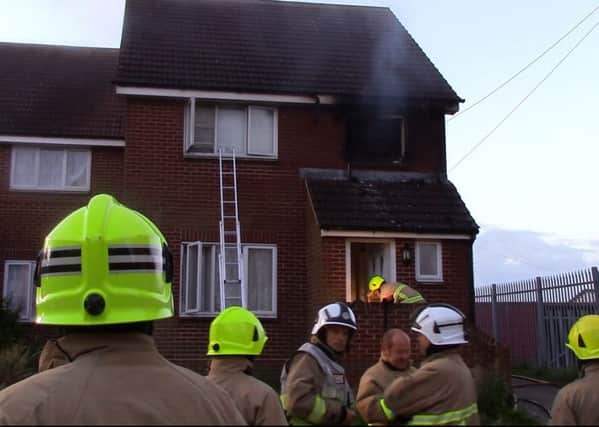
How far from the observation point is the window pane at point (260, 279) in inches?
485

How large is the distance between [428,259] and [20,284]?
791 centimetres

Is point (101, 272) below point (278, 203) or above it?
below

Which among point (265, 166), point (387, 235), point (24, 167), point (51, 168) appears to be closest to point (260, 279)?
point (265, 166)

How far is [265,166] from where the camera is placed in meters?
12.7

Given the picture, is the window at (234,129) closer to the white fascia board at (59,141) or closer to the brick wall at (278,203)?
the brick wall at (278,203)

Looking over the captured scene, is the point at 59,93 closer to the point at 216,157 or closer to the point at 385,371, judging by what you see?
the point at 216,157

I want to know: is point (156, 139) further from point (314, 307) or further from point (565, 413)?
point (565, 413)

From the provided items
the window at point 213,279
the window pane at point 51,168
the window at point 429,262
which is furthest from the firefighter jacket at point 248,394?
the window pane at point 51,168

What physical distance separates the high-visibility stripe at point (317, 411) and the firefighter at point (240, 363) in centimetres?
38

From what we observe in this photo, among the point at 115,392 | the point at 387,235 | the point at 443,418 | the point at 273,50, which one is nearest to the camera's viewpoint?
the point at 115,392

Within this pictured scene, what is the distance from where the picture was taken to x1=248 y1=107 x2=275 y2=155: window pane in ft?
42.1

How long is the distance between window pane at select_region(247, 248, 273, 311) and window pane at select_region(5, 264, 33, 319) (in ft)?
14.9

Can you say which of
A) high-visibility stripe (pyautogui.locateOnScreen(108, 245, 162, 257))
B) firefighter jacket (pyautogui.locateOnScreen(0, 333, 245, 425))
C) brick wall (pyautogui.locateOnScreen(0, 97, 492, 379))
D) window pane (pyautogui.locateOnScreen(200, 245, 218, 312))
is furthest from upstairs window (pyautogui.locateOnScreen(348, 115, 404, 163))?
firefighter jacket (pyautogui.locateOnScreen(0, 333, 245, 425))

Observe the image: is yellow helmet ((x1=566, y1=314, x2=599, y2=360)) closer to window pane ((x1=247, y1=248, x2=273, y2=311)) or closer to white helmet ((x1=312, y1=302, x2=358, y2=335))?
white helmet ((x1=312, y1=302, x2=358, y2=335))
